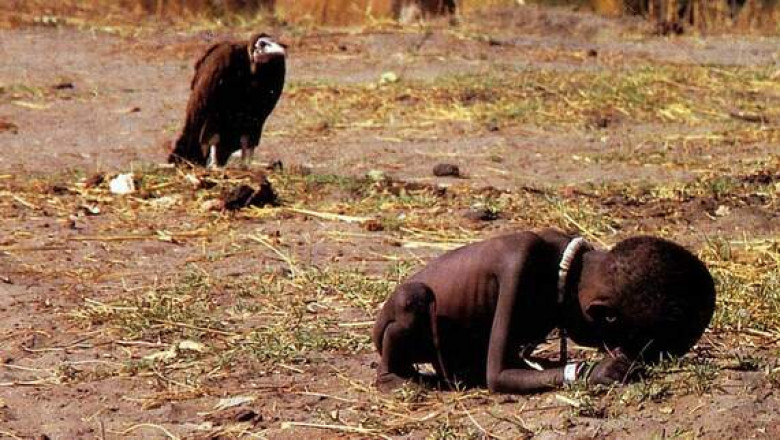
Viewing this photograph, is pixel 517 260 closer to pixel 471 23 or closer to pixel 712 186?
pixel 712 186

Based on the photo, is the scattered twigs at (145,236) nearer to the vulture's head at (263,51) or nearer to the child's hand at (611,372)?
the vulture's head at (263,51)

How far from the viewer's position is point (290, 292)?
21.6ft

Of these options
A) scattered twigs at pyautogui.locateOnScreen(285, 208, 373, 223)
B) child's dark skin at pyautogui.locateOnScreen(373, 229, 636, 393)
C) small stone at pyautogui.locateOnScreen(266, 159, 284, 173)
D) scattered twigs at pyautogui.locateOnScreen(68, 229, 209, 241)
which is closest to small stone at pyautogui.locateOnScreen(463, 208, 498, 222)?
scattered twigs at pyautogui.locateOnScreen(285, 208, 373, 223)

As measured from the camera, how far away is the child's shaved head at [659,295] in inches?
184

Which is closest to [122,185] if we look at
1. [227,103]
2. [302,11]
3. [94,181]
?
[94,181]

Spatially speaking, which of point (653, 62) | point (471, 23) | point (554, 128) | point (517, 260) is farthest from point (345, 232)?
point (471, 23)

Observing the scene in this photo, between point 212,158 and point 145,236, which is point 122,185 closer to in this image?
point 212,158

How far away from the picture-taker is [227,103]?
9445 millimetres

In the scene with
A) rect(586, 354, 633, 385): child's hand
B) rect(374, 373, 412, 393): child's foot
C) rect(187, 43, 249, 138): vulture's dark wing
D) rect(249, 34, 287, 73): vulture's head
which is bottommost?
rect(374, 373, 412, 393): child's foot

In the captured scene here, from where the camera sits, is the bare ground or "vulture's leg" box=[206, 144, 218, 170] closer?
the bare ground

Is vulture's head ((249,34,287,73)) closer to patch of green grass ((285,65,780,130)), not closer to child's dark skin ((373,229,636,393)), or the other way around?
patch of green grass ((285,65,780,130))

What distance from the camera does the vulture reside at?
366 inches

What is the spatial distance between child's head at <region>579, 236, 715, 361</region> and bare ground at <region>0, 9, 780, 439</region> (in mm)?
126

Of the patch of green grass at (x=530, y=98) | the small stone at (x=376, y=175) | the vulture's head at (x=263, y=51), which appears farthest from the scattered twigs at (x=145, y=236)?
the patch of green grass at (x=530, y=98)
